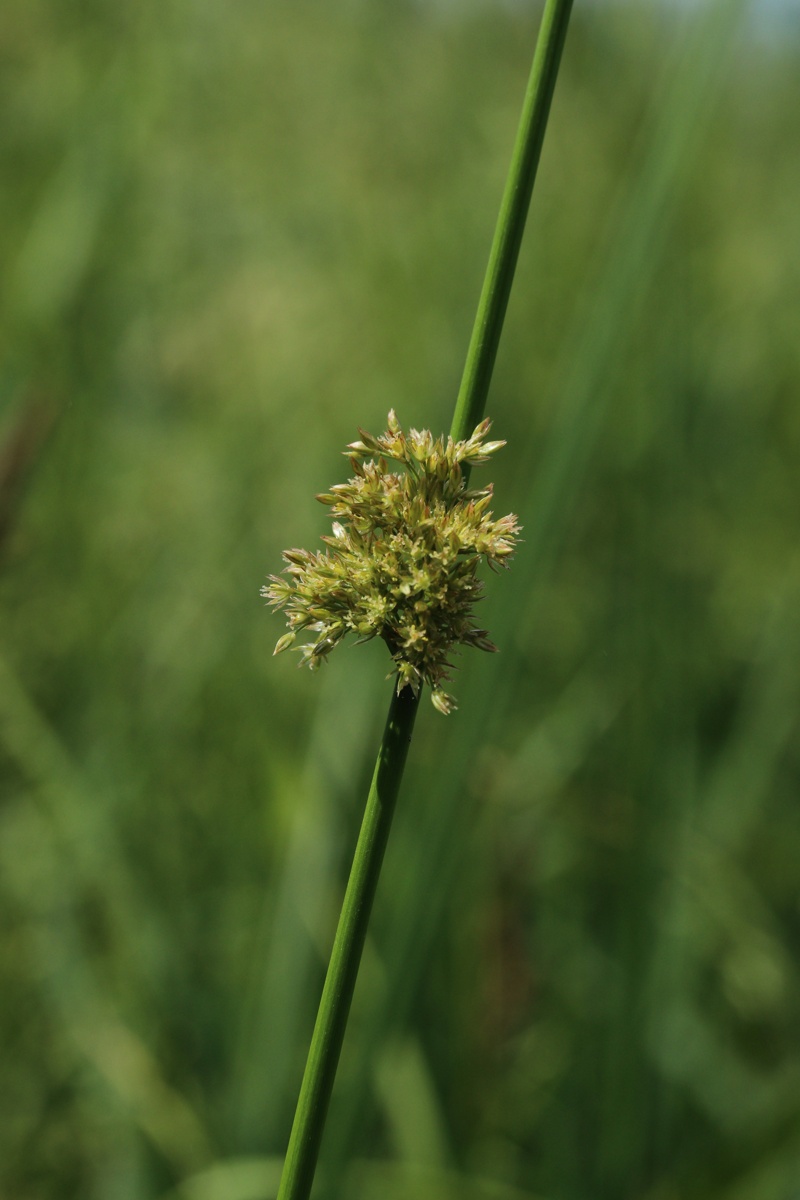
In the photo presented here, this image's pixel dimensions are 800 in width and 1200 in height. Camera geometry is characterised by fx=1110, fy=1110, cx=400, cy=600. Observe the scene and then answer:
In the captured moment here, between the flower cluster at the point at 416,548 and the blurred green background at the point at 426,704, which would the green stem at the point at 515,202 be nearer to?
the flower cluster at the point at 416,548

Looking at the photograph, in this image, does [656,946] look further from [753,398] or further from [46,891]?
[753,398]

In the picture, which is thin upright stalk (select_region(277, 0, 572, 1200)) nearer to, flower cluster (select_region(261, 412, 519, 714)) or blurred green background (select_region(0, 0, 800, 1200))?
flower cluster (select_region(261, 412, 519, 714))

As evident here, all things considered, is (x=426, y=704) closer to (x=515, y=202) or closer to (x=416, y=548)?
(x=416, y=548)

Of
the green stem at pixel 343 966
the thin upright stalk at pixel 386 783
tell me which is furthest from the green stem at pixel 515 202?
the green stem at pixel 343 966

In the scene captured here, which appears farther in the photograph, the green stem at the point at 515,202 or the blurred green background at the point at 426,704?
the blurred green background at the point at 426,704

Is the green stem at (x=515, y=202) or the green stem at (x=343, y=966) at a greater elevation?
the green stem at (x=515, y=202)

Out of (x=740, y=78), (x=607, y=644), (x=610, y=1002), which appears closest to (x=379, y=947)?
(x=610, y=1002)

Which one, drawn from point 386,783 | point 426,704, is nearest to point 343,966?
point 386,783

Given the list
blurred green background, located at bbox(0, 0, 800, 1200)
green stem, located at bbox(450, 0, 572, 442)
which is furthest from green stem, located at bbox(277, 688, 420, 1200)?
blurred green background, located at bbox(0, 0, 800, 1200)

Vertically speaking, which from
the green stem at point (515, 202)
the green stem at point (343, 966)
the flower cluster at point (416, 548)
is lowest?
the green stem at point (343, 966)
